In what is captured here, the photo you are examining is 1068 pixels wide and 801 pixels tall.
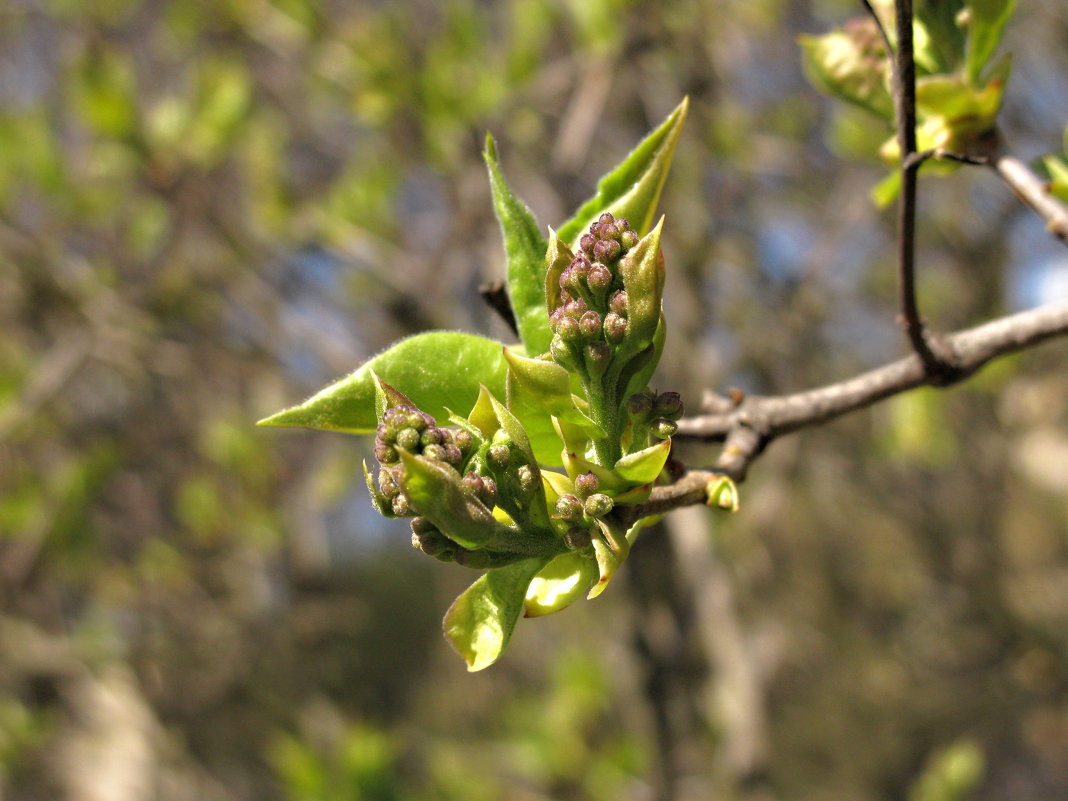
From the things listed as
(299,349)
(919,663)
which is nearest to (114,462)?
(299,349)

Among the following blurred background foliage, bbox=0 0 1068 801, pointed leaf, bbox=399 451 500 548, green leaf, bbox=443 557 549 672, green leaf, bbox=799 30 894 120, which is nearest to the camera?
pointed leaf, bbox=399 451 500 548

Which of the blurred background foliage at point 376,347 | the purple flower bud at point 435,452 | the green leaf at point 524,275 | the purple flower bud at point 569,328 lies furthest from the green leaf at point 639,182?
the blurred background foliage at point 376,347

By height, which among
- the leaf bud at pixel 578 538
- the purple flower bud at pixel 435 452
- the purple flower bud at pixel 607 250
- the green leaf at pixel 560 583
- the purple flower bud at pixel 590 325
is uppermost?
the purple flower bud at pixel 607 250

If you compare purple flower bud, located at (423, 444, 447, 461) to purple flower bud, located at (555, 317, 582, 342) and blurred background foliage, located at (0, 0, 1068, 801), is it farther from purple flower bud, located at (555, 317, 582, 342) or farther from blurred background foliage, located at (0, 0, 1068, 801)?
blurred background foliage, located at (0, 0, 1068, 801)

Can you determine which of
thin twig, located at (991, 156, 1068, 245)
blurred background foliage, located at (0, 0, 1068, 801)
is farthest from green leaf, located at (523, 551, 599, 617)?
blurred background foliage, located at (0, 0, 1068, 801)

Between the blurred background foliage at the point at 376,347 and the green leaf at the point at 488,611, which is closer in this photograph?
the green leaf at the point at 488,611

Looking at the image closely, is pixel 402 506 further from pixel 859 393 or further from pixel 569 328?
pixel 859 393

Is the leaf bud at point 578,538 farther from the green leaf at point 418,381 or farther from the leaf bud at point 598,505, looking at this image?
the green leaf at point 418,381

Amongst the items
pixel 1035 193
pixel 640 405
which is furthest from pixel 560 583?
pixel 1035 193
